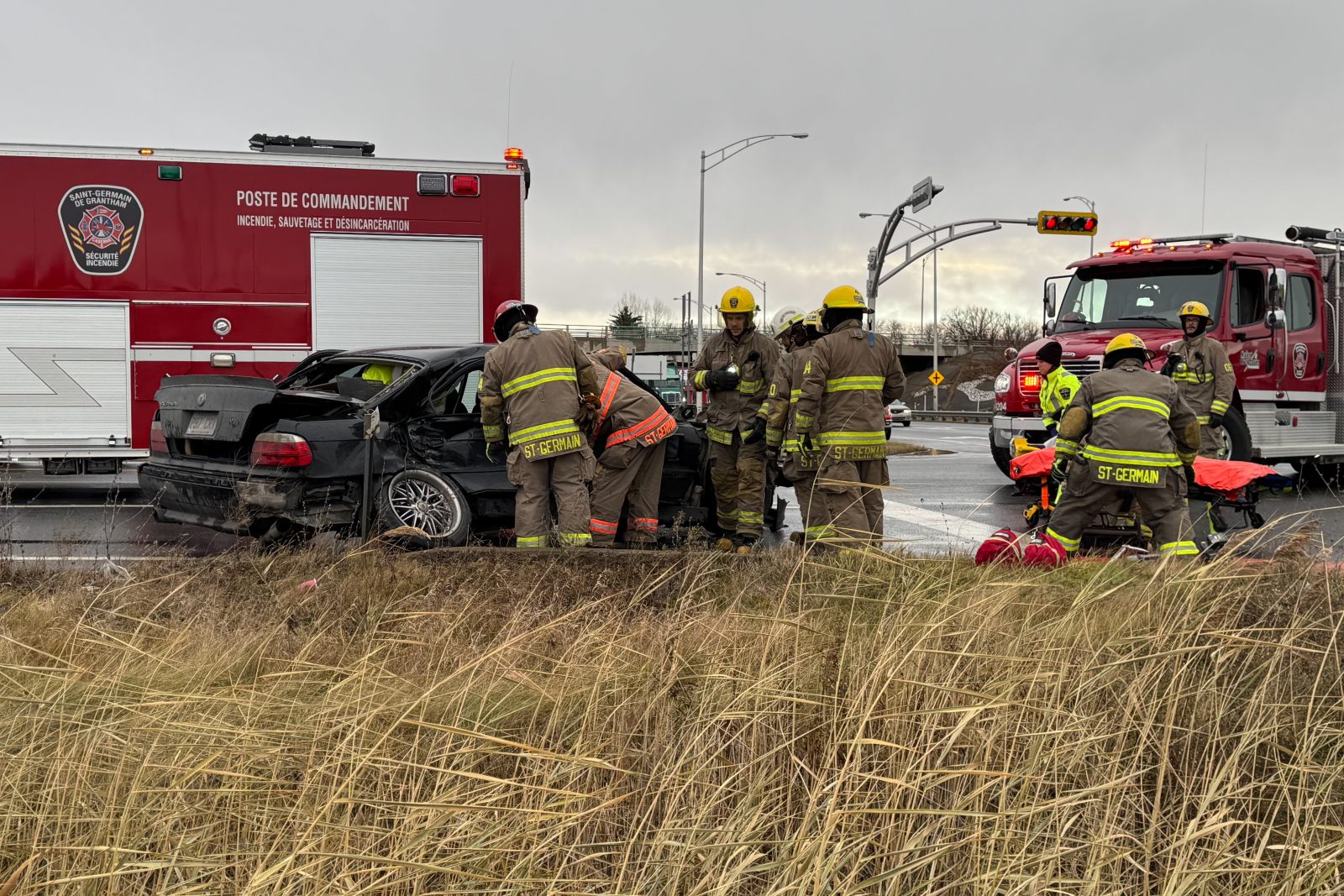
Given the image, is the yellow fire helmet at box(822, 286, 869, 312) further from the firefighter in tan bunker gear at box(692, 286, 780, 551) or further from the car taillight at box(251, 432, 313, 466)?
the car taillight at box(251, 432, 313, 466)

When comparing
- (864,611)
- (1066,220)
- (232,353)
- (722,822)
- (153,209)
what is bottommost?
(722,822)

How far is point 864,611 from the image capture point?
3551 millimetres

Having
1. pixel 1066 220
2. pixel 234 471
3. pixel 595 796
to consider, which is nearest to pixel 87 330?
pixel 234 471

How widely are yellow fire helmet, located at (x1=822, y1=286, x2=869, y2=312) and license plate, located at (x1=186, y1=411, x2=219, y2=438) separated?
11.6 ft

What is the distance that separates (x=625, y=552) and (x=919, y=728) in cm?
212

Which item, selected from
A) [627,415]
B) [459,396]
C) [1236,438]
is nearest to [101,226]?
[459,396]

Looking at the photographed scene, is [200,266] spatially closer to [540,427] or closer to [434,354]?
[434,354]

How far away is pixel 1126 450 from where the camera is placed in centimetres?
535

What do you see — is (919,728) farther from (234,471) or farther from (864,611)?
(234,471)

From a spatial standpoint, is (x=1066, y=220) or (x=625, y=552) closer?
(x=625, y=552)

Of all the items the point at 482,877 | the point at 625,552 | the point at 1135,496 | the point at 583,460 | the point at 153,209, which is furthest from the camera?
the point at 153,209

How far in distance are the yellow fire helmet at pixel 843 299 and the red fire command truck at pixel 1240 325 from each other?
5427mm

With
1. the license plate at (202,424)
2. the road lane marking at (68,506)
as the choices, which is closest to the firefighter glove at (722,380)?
the license plate at (202,424)

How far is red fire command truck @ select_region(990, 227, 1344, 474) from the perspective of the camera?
1112 cm
